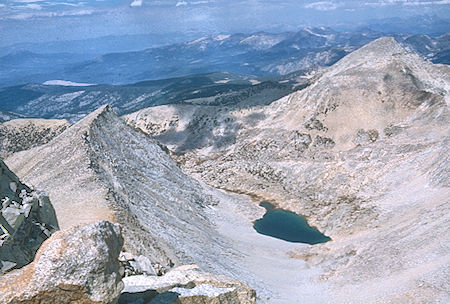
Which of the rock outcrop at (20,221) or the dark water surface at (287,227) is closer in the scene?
the rock outcrop at (20,221)

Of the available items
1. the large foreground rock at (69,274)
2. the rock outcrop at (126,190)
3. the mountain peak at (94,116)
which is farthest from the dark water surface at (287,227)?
the large foreground rock at (69,274)

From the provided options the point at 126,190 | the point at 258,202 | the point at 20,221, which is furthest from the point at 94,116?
the point at 20,221

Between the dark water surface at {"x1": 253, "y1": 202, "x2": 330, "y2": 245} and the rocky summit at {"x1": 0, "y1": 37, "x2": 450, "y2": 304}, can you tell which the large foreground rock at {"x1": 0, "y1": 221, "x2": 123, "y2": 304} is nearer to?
the rocky summit at {"x1": 0, "y1": 37, "x2": 450, "y2": 304}

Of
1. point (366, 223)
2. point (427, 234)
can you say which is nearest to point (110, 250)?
point (427, 234)

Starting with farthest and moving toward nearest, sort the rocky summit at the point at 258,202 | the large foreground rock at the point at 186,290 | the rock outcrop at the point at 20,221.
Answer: the rock outcrop at the point at 20,221
the rocky summit at the point at 258,202
the large foreground rock at the point at 186,290

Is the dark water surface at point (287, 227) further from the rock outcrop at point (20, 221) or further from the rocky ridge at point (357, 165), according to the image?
the rock outcrop at point (20, 221)

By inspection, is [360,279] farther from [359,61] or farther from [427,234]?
[359,61]

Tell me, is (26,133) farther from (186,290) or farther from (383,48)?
(383,48)
